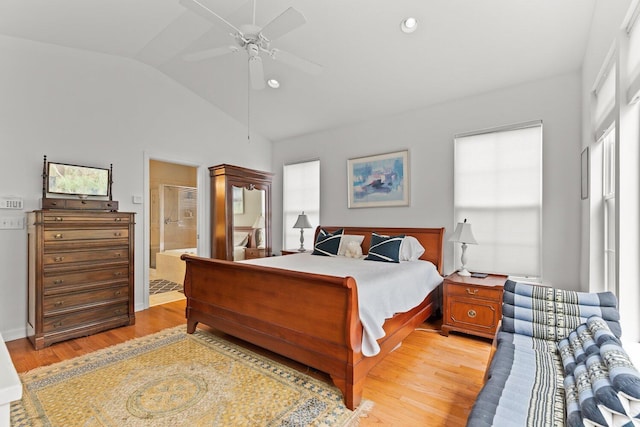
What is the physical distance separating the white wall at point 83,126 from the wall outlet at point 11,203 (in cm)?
5

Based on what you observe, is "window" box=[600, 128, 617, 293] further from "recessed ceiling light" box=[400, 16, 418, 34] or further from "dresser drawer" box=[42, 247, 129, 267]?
"dresser drawer" box=[42, 247, 129, 267]

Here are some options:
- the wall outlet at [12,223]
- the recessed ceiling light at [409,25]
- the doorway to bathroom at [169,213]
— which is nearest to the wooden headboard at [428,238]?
the recessed ceiling light at [409,25]

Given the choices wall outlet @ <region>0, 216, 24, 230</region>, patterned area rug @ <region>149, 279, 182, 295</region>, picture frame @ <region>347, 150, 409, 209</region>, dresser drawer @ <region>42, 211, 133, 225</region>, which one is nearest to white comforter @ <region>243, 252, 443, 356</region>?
picture frame @ <region>347, 150, 409, 209</region>

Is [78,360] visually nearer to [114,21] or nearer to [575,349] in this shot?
[114,21]

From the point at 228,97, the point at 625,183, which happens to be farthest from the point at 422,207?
the point at 228,97

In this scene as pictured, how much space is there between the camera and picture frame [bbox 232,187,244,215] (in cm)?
475

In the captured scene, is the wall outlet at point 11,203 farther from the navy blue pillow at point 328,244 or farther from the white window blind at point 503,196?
the white window blind at point 503,196

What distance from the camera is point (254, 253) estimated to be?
507 centimetres

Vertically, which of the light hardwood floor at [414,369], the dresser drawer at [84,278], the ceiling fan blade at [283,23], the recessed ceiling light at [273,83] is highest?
the recessed ceiling light at [273,83]

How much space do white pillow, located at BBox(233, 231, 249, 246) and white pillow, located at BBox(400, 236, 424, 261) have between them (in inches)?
98.9

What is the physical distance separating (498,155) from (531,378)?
8.49 feet

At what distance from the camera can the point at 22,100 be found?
3080 mm

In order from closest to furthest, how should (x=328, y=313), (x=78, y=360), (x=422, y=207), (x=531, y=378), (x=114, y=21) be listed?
(x=531, y=378)
(x=328, y=313)
(x=78, y=360)
(x=114, y=21)
(x=422, y=207)

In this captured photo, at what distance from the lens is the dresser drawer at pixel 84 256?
9.63 feet
